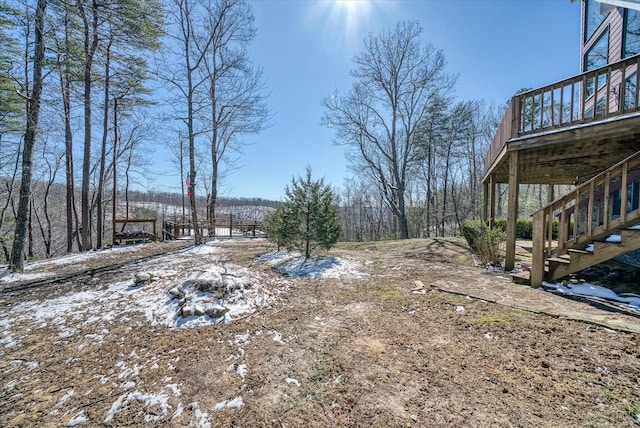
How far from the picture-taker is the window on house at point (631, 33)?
5758 millimetres

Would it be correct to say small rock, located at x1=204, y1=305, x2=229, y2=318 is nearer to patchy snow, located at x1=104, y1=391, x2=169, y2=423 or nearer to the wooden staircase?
patchy snow, located at x1=104, y1=391, x2=169, y2=423

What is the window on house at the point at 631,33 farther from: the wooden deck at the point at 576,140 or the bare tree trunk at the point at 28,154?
the bare tree trunk at the point at 28,154

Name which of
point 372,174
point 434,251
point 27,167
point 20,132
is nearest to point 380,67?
point 372,174

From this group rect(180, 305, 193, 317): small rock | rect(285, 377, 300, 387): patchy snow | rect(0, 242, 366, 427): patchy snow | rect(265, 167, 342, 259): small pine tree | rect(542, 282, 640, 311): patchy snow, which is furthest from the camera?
rect(265, 167, 342, 259): small pine tree

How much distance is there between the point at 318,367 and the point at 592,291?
4.44 m

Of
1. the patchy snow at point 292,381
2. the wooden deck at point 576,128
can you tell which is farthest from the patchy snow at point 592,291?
the patchy snow at point 292,381

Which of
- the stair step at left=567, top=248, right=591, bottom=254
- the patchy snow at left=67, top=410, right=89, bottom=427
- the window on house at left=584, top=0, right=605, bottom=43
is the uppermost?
the window on house at left=584, top=0, right=605, bottom=43

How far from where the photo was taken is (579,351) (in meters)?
2.17

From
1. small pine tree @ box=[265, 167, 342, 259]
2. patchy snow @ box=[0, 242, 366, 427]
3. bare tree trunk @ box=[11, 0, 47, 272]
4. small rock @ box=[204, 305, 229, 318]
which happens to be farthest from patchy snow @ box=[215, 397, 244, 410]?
bare tree trunk @ box=[11, 0, 47, 272]

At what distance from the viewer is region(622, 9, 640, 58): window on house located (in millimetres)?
5758

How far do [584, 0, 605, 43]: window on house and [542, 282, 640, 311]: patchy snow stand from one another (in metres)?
8.59

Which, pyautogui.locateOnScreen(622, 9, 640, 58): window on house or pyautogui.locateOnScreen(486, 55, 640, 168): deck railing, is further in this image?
pyautogui.locateOnScreen(622, 9, 640, 58): window on house

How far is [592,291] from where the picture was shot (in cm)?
371

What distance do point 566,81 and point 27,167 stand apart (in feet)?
36.0
